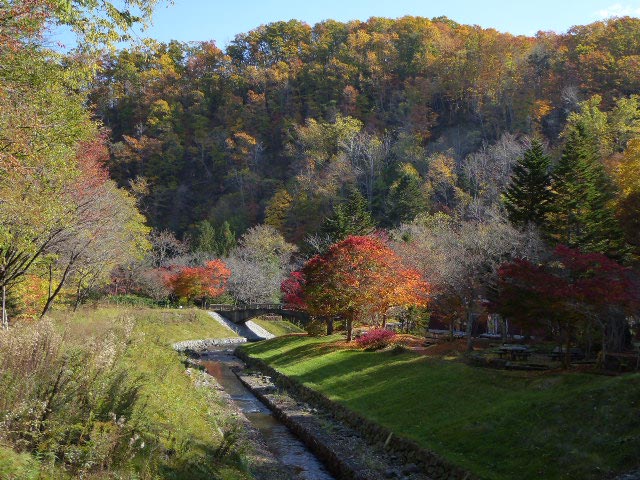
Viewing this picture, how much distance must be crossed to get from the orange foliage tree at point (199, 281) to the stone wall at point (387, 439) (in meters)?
33.9

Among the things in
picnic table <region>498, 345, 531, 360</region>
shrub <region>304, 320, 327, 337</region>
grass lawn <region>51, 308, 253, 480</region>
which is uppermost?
picnic table <region>498, 345, 531, 360</region>

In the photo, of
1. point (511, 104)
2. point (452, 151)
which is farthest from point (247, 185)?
point (511, 104)

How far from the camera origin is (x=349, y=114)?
92.6 metres

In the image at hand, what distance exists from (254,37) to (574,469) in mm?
118558

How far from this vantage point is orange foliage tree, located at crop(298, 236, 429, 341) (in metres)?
31.1

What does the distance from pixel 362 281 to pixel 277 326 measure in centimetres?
2987

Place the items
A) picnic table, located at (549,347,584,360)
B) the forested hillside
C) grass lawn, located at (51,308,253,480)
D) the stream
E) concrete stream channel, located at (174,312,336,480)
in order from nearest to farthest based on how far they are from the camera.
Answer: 1. grass lawn, located at (51,308,253,480)
2. concrete stream channel, located at (174,312,336,480)
3. the stream
4. picnic table, located at (549,347,584,360)
5. the forested hillside

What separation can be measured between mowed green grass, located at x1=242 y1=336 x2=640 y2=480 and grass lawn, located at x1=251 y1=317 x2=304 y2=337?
34616 millimetres

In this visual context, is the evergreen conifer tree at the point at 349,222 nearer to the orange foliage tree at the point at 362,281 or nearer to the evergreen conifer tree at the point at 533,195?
the orange foliage tree at the point at 362,281

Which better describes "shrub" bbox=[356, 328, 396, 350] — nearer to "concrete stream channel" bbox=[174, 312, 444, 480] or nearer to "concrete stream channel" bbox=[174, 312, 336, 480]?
"concrete stream channel" bbox=[174, 312, 444, 480]

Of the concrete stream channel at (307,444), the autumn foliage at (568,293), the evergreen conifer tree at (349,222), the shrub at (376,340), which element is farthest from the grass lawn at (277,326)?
the autumn foliage at (568,293)

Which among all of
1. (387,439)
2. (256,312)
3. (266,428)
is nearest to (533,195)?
(266,428)

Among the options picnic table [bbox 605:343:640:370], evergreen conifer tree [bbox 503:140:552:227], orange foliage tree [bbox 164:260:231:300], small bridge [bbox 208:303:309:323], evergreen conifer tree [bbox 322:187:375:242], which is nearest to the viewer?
picnic table [bbox 605:343:640:370]

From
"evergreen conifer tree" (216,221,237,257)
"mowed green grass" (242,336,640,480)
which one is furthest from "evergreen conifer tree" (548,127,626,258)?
"evergreen conifer tree" (216,221,237,257)
